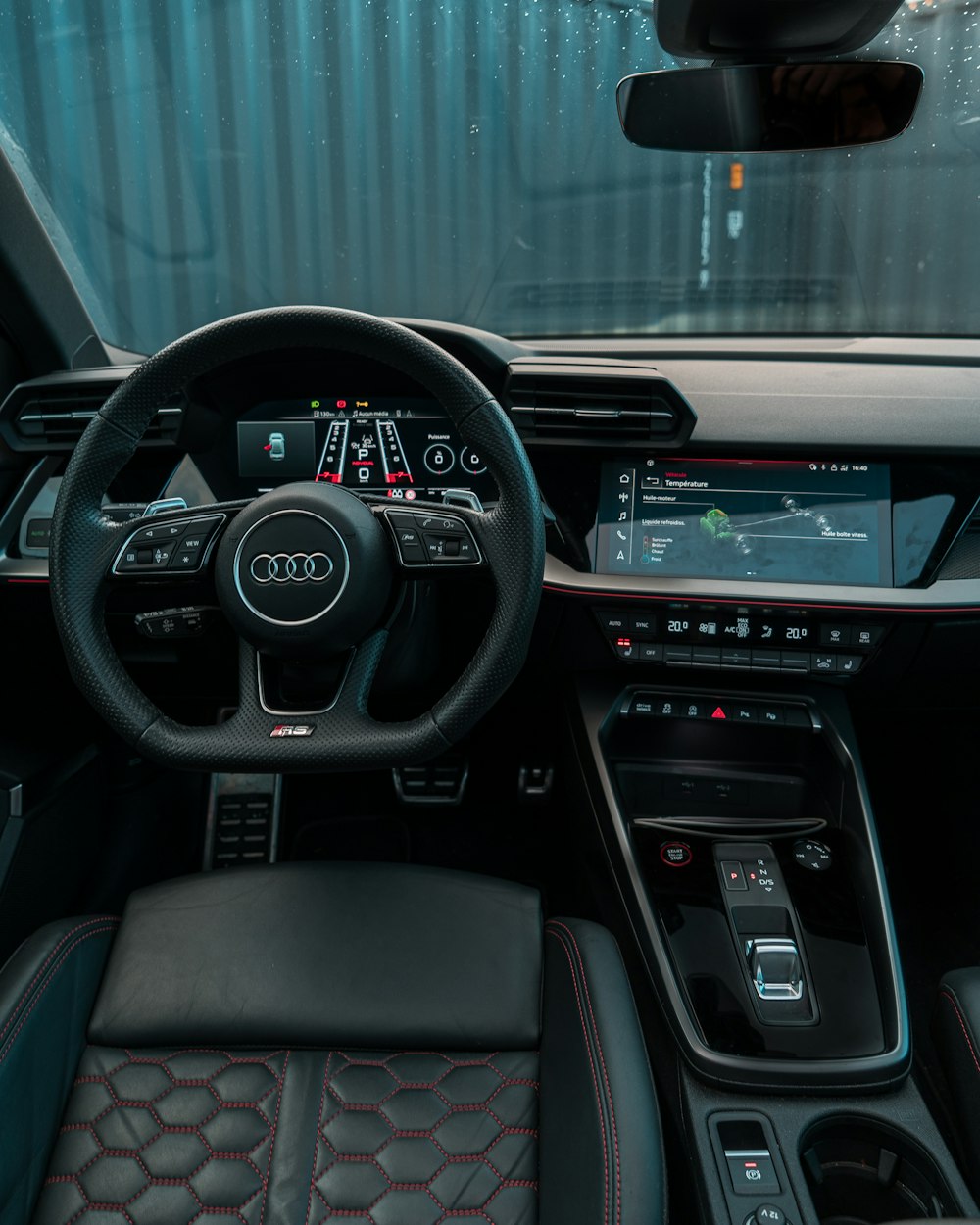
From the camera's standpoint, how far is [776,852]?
5.79 ft

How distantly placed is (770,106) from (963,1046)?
1.45 meters

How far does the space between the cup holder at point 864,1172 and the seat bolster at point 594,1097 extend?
1.38ft

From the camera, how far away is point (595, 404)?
1.70 m

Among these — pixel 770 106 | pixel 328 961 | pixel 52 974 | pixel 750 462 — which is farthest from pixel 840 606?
pixel 52 974

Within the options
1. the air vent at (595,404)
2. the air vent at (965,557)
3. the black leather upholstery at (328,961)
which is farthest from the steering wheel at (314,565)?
the air vent at (965,557)

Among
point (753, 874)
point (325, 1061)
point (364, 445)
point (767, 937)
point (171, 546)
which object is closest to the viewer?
point (325, 1061)

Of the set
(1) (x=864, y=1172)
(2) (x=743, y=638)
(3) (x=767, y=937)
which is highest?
(2) (x=743, y=638)

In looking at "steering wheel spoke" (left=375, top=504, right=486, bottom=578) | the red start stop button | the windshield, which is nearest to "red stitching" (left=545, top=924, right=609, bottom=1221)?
the red start stop button

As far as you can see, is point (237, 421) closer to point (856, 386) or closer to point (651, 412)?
point (651, 412)

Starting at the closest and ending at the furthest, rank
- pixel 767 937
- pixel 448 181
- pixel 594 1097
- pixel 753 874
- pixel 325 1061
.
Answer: pixel 594 1097
pixel 325 1061
pixel 767 937
pixel 753 874
pixel 448 181

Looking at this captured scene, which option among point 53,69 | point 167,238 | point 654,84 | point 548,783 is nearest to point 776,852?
point 548,783

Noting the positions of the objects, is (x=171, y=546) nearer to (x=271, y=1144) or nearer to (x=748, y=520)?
(x=271, y=1144)

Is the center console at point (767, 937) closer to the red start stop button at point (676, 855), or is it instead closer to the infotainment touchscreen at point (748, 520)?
the red start stop button at point (676, 855)

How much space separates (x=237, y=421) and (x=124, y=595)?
1.34 ft
